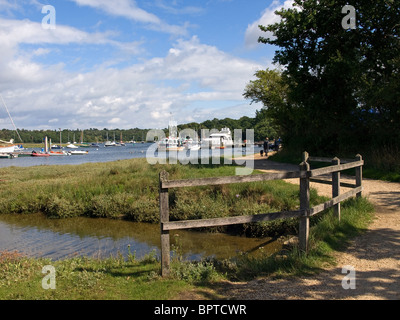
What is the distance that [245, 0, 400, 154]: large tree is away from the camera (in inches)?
720

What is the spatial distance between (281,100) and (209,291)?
2654 centimetres

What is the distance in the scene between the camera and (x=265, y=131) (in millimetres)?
101938

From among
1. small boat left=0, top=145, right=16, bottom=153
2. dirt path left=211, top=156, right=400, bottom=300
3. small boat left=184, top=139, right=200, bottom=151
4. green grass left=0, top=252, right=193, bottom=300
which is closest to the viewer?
dirt path left=211, top=156, right=400, bottom=300

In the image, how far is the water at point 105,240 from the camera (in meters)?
9.93

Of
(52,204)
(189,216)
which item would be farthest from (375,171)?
(52,204)

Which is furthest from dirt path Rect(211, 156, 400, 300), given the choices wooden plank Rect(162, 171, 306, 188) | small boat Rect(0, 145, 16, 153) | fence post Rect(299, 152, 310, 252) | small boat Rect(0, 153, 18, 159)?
small boat Rect(0, 145, 16, 153)

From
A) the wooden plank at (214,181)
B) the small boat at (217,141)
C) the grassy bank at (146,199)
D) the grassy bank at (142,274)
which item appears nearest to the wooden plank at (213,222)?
the wooden plank at (214,181)

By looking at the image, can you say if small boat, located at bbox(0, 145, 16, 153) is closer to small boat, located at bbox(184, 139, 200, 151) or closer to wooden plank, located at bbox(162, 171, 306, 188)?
small boat, located at bbox(184, 139, 200, 151)

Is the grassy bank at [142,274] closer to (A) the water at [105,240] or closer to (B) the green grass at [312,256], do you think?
(B) the green grass at [312,256]

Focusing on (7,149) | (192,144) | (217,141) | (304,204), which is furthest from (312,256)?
(7,149)

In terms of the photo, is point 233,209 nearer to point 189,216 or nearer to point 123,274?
point 189,216

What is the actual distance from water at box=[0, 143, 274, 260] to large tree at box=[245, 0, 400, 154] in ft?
39.3

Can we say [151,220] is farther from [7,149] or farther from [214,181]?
[7,149]

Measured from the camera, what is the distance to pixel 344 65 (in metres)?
18.2
